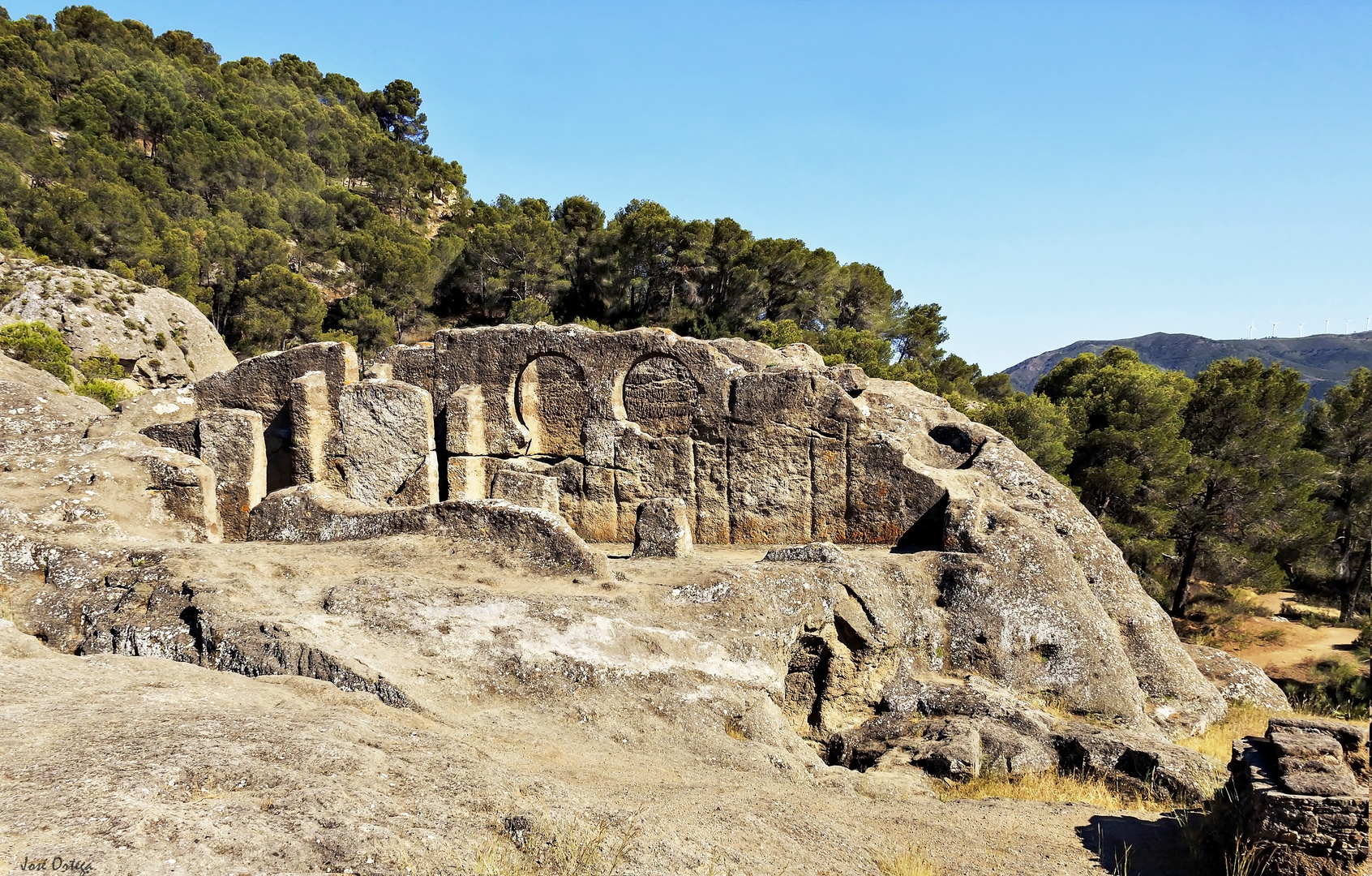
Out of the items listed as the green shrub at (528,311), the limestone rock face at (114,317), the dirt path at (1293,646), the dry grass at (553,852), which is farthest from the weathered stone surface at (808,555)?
the green shrub at (528,311)

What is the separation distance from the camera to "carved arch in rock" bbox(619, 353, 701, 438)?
12867 mm

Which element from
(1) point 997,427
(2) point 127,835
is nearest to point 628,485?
(2) point 127,835

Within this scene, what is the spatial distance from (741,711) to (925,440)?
772 centimetres

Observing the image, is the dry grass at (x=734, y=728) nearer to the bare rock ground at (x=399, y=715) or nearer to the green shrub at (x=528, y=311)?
the bare rock ground at (x=399, y=715)

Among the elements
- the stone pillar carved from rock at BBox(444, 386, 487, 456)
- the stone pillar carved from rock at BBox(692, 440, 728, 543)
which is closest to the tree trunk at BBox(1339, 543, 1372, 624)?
the stone pillar carved from rock at BBox(692, 440, 728, 543)

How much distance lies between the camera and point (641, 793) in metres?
5.40

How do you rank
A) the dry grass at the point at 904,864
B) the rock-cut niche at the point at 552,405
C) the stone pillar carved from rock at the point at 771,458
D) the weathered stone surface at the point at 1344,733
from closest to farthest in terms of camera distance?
the dry grass at the point at 904,864 → the weathered stone surface at the point at 1344,733 → the stone pillar carved from rock at the point at 771,458 → the rock-cut niche at the point at 552,405

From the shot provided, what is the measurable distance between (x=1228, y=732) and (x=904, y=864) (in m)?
7.18

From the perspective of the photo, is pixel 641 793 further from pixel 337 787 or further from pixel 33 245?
pixel 33 245

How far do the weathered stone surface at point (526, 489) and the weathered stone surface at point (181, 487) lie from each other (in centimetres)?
360

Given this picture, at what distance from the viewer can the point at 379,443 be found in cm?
1295

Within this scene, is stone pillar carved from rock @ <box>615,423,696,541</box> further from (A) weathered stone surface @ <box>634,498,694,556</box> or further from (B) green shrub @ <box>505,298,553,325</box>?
(B) green shrub @ <box>505,298,553,325</box>

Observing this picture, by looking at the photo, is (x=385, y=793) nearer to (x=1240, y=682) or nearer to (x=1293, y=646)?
(x=1240, y=682)

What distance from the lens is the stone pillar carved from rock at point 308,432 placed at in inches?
511
